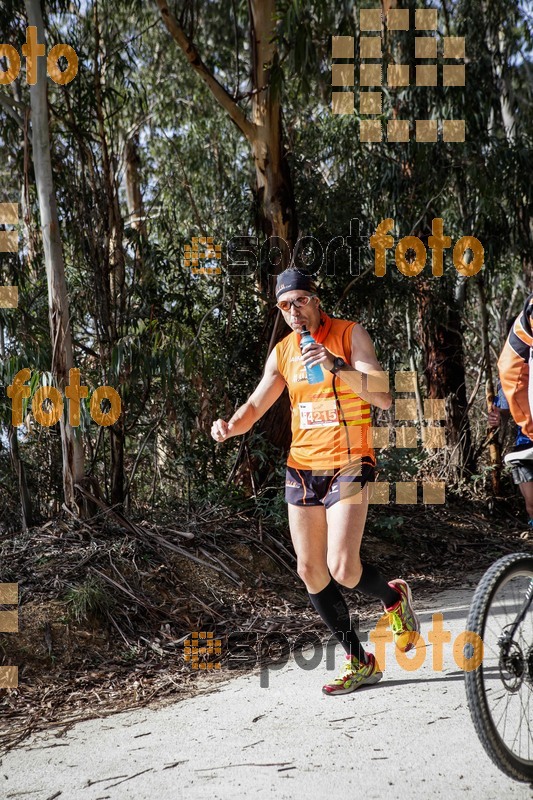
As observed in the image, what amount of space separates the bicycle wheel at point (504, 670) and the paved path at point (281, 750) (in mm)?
151

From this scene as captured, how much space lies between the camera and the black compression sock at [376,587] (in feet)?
13.9

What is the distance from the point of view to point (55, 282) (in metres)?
6.68

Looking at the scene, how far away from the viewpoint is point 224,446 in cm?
807

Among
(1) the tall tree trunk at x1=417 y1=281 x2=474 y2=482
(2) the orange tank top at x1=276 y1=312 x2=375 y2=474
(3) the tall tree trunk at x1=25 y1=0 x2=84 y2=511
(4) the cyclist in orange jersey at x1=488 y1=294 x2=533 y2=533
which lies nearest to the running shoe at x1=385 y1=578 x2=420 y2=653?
(2) the orange tank top at x1=276 y1=312 x2=375 y2=474

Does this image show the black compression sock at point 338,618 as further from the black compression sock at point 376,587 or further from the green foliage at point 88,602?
the green foliage at point 88,602

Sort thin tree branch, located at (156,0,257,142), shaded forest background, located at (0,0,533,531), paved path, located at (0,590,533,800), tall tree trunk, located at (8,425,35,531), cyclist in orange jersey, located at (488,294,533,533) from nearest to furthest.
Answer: paved path, located at (0,590,533,800)
cyclist in orange jersey, located at (488,294,533,533)
tall tree trunk, located at (8,425,35,531)
shaded forest background, located at (0,0,533,531)
thin tree branch, located at (156,0,257,142)

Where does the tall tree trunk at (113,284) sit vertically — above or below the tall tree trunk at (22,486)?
above

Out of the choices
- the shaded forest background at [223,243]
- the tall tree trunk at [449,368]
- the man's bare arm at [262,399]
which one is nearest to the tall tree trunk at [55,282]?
the shaded forest background at [223,243]

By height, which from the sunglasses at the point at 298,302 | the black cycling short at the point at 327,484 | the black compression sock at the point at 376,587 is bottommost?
the black compression sock at the point at 376,587

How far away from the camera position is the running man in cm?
399

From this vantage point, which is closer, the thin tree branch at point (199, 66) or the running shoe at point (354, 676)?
the running shoe at point (354, 676)

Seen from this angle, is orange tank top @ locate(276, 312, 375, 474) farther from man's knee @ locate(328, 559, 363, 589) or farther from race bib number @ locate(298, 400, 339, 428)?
man's knee @ locate(328, 559, 363, 589)

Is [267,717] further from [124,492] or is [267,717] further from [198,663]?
[124,492]

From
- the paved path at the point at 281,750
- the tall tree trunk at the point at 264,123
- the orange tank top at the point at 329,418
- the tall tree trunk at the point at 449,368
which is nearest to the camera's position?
the paved path at the point at 281,750
